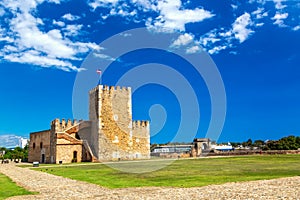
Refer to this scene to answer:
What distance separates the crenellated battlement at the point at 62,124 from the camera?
4031cm

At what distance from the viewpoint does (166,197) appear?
9516mm

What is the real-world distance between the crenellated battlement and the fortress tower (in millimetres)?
2453

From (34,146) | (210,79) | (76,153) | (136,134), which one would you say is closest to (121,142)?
(136,134)

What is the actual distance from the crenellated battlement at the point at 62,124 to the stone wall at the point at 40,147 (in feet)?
8.38

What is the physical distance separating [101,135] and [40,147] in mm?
10240

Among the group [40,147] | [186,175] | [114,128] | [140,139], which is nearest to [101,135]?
[114,128]

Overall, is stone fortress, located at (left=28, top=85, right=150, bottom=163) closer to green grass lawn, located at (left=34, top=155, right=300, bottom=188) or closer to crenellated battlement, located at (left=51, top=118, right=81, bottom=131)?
→ crenellated battlement, located at (left=51, top=118, right=81, bottom=131)

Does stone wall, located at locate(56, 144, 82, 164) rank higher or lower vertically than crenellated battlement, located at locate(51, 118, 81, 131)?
lower

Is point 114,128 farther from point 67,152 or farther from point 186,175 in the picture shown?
point 186,175

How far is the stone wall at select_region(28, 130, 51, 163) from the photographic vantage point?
4209 cm

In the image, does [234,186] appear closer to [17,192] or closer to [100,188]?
[100,188]

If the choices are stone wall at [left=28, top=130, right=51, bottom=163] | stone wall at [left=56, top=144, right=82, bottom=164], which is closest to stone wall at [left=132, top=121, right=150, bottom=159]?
stone wall at [left=56, top=144, right=82, bottom=164]

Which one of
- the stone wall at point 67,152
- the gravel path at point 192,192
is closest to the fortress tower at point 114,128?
the stone wall at point 67,152

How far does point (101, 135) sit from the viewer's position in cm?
3997
